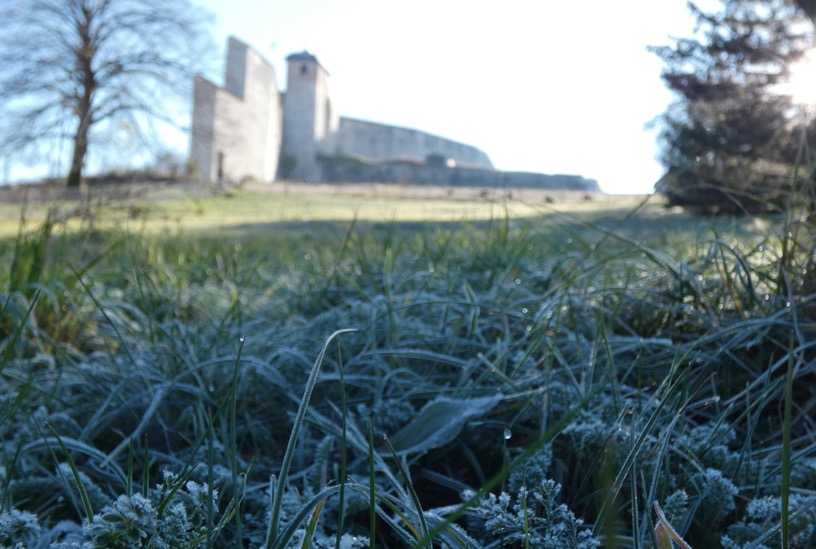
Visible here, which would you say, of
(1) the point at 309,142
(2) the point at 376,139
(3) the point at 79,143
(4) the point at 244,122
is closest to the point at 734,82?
(3) the point at 79,143

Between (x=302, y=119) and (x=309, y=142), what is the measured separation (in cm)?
129

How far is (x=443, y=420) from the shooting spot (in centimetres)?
92

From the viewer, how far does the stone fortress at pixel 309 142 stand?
26828mm

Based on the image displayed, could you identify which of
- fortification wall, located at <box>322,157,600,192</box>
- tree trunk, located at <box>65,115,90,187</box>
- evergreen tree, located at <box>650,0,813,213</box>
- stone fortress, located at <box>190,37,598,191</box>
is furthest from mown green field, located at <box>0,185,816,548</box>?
fortification wall, located at <box>322,157,600,192</box>

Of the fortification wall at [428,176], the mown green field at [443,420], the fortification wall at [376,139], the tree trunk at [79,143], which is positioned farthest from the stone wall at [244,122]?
the mown green field at [443,420]

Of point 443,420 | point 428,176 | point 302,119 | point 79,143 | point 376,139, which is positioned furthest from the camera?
point 376,139

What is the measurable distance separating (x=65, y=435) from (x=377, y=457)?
508 mm

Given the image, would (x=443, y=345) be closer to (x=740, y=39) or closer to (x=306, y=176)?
(x=740, y=39)

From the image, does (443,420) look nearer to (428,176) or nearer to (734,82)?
(734,82)

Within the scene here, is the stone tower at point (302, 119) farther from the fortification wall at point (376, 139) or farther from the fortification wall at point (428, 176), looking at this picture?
the fortification wall at point (376, 139)

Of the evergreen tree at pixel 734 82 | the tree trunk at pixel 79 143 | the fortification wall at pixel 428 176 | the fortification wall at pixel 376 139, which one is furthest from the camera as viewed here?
the fortification wall at pixel 376 139

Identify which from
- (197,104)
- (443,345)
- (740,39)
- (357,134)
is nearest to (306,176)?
(357,134)

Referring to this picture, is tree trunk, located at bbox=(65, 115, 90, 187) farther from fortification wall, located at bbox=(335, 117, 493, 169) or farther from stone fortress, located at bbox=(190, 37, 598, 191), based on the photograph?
fortification wall, located at bbox=(335, 117, 493, 169)

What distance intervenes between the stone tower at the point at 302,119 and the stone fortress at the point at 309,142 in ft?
0.15
